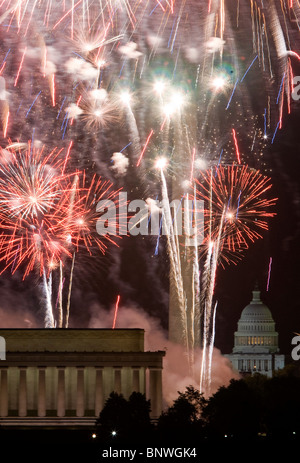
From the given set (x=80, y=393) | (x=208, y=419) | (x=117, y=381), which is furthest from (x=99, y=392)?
(x=208, y=419)

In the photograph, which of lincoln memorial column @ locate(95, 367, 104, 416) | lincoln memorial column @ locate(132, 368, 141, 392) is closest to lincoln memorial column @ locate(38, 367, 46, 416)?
lincoln memorial column @ locate(95, 367, 104, 416)

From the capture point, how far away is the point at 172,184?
139375mm

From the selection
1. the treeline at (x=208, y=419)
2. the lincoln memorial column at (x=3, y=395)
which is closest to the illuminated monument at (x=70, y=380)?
the lincoln memorial column at (x=3, y=395)

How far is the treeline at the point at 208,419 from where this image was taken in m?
110

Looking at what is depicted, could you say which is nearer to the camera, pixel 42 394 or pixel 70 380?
pixel 42 394

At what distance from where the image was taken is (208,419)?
12294 cm

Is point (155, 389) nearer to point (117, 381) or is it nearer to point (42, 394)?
point (117, 381)

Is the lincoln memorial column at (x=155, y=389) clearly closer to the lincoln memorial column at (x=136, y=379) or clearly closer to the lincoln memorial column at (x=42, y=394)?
the lincoln memorial column at (x=136, y=379)

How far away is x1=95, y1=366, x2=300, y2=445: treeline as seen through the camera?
110m

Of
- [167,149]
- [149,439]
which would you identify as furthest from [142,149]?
[149,439]

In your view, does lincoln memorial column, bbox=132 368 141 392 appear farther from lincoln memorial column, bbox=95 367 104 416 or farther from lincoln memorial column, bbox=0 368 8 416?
lincoln memorial column, bbox=0 368 8 416

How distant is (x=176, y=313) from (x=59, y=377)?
1534cm

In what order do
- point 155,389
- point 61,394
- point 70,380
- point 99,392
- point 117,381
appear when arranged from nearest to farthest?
point 99,392 < point 61,394 < point 117,381 < point 155,389 < point 70,380

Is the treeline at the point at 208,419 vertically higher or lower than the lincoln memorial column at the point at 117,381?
lower
